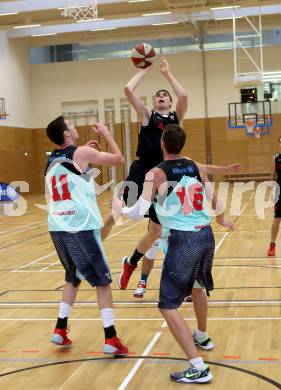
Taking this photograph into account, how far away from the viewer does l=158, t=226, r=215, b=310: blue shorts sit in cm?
434

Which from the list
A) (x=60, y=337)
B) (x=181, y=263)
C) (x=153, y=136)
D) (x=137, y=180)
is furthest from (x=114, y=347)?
(x=153, y=136)

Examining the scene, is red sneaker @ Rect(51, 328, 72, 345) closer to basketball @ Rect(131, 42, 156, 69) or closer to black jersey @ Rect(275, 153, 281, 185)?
basketball @ Rect(131, 42, 156, 69)

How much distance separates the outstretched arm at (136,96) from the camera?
20.2 ft

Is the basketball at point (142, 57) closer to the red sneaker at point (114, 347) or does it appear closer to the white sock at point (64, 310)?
the white sock at point (64, 310)

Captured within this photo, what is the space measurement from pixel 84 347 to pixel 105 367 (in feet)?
1.85

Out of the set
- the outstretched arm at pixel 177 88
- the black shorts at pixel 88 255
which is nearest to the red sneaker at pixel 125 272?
the outstretched arm at pixel 177 88

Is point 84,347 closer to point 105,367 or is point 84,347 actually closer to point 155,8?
point 105,367

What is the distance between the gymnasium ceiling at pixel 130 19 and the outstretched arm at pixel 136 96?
1786cm

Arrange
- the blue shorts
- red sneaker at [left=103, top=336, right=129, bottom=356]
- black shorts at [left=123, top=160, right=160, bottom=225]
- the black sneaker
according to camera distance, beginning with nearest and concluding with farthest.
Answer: the black sneaker < the blue shorts < red sneaker at [left=103, top=336, right=129, bottom=356] < black shorts at [left=123, top=160, right=160, bottom=225]

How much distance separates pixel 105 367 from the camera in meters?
4.69

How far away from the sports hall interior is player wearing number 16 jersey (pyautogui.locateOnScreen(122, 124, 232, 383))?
19.9 inches

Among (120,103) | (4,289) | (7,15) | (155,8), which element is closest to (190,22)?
(155,8)

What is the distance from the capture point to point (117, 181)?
31.6m

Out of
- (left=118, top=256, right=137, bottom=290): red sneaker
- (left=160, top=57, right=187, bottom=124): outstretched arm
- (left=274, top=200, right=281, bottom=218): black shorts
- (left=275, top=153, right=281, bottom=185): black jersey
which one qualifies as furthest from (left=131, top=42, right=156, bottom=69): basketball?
(left=274, top=200, right=281, bottom=218): black shorts
